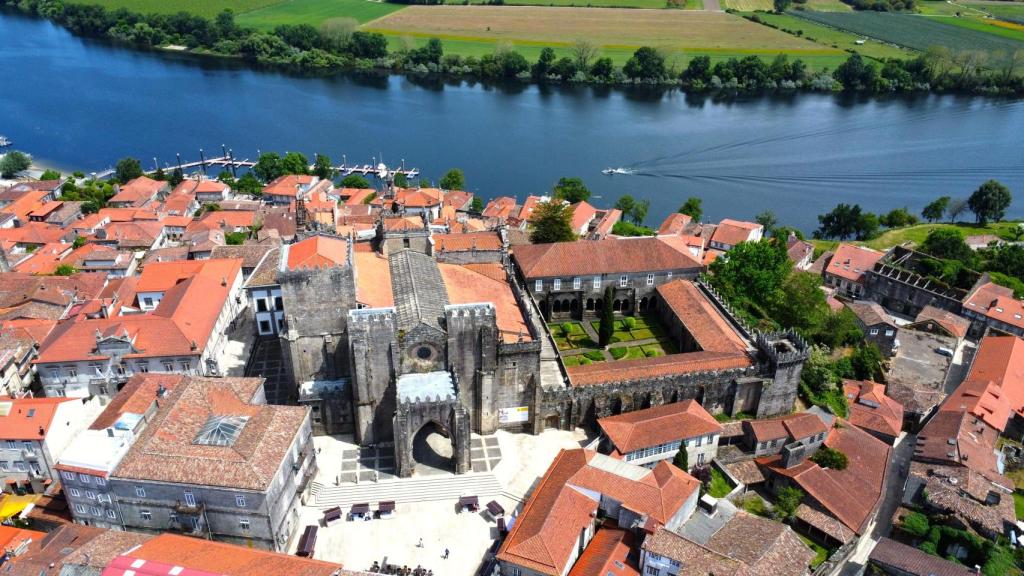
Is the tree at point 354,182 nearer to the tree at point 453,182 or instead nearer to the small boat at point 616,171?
the tree at point 453,182

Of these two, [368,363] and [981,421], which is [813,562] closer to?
[981,421]

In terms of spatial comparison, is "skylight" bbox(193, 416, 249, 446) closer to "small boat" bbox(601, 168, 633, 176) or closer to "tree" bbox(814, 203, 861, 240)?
"tree" bbox(814, 203, 861, 240)

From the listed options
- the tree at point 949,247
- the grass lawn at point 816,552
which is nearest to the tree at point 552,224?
the grass lawn at point 816,552

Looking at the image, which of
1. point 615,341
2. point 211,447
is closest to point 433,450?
point 211,447

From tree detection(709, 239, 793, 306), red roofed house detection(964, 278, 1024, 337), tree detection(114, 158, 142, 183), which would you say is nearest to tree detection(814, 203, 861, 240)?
red roofed house detection(964, 278, 1024, 337)

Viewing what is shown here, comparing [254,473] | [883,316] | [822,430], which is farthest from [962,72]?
[254,473]
